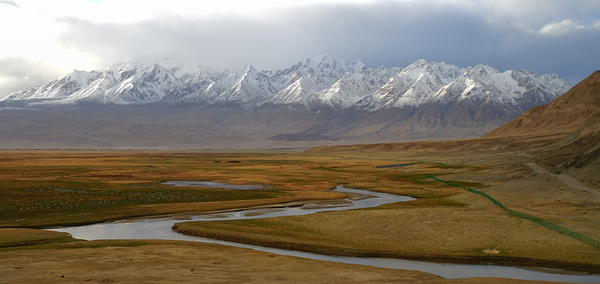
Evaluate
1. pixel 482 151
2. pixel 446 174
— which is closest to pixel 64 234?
pixel 446 174

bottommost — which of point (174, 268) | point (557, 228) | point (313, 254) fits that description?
point (313, 254)

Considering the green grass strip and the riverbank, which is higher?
the riverbank

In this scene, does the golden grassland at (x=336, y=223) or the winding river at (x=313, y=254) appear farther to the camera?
the golden grassland at (x=336, y=223)

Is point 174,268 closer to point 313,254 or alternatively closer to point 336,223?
point 313,254

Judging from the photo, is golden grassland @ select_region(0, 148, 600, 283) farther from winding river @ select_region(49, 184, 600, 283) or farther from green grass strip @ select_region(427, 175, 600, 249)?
winding river @ select_region(49, 184, 600, 283)

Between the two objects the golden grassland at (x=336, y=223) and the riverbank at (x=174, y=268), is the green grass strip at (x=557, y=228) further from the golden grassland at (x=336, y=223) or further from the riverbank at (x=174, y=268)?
the riverbank at (x=174, y=268)

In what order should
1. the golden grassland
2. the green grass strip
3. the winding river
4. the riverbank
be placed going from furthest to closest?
the green grass strip → the golden grassland → the winding river → the riverbank

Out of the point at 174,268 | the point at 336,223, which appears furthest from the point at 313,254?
the point at 174,268

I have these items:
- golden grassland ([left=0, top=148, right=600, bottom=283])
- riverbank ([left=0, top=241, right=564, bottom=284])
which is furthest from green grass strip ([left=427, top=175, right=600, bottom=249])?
riverbank ([left=0, top=241, right=564, bottom=284])

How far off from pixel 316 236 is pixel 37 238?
17.5 m

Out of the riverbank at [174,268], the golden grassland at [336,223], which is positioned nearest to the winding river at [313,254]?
the golden grassland at [336,223]

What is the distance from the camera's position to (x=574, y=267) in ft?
83.9

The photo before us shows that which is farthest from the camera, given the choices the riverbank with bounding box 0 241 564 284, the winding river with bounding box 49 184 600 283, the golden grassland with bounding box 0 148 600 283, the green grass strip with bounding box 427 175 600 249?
the green grass strip with bounding box 427 175 600 249

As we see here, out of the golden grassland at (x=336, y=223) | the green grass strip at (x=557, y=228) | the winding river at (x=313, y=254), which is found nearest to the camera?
the winding river at (x=313, y=254)
